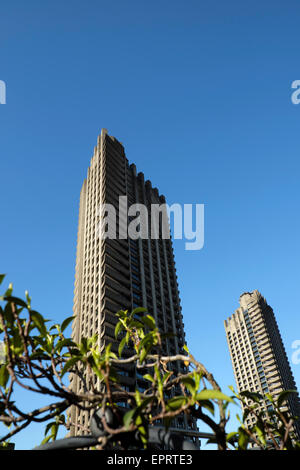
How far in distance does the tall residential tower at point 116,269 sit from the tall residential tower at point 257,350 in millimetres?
68926

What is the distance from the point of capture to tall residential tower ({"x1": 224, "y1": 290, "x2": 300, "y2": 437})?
115m

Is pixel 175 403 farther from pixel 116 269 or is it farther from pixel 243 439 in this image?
pixel 116 269

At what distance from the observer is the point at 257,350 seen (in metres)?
124

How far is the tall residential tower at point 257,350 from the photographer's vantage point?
4514 inches

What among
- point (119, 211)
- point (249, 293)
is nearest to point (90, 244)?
point (119, 211)

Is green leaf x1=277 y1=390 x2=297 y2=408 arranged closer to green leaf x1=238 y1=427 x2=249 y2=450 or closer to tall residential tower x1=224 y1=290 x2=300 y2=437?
green leaf x1=238 y1=427 x2=249 y2=450

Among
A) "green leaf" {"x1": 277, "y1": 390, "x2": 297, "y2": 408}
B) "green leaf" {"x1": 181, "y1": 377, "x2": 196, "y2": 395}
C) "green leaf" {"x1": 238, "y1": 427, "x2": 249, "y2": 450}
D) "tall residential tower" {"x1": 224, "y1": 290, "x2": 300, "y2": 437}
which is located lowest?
"green leaf" {"x1": 238, "y1": 427, "x2": 249, "y2": 450}

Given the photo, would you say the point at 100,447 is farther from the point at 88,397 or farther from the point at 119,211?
the point at 119,211

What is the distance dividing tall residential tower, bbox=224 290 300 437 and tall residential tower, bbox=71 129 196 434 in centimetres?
6893

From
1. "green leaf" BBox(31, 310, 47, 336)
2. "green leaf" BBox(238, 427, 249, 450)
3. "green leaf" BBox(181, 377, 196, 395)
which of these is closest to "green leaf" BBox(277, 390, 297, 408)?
"green leaf" BBox(238, 427, 249, 450)

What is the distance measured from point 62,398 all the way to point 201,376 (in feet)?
3.57

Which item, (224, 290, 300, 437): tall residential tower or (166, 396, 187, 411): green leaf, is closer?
(166, 396, 187, 411): green leaf

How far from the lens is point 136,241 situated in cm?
7031

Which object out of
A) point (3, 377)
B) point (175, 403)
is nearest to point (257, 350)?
point (175, 403)
